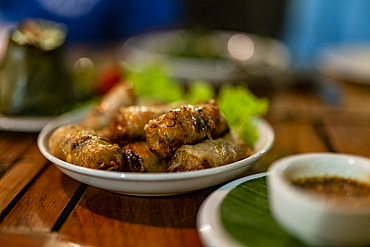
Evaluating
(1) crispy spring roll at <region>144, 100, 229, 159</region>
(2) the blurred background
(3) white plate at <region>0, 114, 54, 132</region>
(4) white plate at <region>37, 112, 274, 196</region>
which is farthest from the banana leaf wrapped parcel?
(1) crispy spring roll at <region>144, 100, 229, 159</region>

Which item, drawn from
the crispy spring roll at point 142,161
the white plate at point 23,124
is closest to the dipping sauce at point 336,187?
the crispy spring roll at point 142,161

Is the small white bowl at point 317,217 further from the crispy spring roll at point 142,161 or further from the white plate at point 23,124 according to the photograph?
the white plate at point 23,124

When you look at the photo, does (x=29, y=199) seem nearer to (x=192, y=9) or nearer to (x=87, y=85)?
(x=87, y=85)

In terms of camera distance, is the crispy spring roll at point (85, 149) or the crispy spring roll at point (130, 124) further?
the crispy spring roll at point (130, 124)

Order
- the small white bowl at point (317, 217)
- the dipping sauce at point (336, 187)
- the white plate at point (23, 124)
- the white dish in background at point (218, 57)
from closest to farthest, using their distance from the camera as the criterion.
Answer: the small white bowl at point (317, 217)
the dipping sauce at point (336, 187)
the white plate at point (23, 124)
the white dish in background at point (218, 57)

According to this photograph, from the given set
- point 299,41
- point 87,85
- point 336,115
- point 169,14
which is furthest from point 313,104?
point 169,14

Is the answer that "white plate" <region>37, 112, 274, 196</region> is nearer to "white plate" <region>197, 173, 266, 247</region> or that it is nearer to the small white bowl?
"white plate" <region>197, 173, 266, 247</region>
